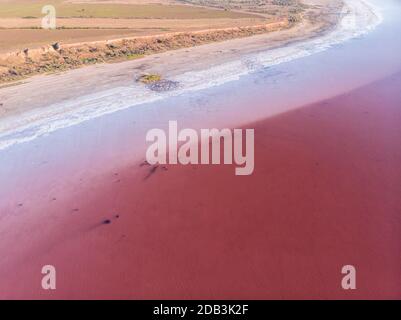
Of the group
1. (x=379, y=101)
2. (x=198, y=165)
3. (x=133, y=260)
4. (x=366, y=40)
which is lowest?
(x=133, y=260)

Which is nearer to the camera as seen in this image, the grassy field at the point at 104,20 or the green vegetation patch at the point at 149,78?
the green vegetation patch at the point at 149,78

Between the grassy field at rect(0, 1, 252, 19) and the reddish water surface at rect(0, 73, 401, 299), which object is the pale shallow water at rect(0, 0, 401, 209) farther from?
the grassy field at rect(0, 1, 252, 19)

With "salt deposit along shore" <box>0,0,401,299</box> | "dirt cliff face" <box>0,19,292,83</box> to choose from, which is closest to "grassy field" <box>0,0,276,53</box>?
"dirt cliff face" <box>0,19,292,83</box>

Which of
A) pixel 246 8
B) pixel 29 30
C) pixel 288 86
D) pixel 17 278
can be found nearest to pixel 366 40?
pixel 288 86

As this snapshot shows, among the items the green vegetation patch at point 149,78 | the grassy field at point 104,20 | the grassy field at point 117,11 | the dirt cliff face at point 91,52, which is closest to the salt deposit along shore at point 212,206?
the green vegetation patch at point 149,78

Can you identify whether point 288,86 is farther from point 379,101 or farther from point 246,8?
point 246,8

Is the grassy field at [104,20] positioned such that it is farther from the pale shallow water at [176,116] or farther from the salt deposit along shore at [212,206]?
the salt deposit along shore at [212,206]

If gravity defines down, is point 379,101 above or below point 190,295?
above
